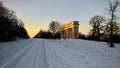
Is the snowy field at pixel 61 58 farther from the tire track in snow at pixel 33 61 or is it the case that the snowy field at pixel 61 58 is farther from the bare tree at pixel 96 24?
the bare tree at pixel 96 24

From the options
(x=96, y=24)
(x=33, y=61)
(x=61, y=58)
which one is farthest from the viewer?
(x=96, y=24)

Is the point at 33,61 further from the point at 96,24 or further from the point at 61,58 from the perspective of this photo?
the point at 96,24

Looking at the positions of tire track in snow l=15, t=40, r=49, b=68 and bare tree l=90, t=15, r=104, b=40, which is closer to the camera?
tire track in snow l=15, t=40, r=49, b=68

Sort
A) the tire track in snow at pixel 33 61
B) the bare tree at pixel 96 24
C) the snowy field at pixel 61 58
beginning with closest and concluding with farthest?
the tire track in snow at pixel 33 61 → the snowy field at pixel 61 58 → the bare tree at pixel 96 24

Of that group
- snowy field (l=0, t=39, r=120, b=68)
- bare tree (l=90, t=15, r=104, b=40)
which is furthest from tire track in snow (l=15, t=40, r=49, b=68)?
bare tree (l=90, t=15, r=104, b=40)

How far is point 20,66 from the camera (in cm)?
1155

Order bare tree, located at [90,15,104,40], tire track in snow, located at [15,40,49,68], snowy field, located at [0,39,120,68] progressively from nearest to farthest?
tire track in snow, located at [15,40,49,68]
snowy field, located at [0,39,120,68]
bare tree, located at [90,15,104,40]

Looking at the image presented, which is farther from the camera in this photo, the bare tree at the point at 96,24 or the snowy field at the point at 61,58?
the bare tree at the point at 96,24

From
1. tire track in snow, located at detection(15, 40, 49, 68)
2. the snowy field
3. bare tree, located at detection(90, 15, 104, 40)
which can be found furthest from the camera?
bare tree, located at detection(90, 15, 104, 40)

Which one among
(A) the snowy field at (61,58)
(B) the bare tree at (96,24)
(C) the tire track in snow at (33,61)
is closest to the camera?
(C) the tire track in snow at (33,61)

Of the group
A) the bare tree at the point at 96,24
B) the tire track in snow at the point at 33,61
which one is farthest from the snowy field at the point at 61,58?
the bare tree at the point at 96,24

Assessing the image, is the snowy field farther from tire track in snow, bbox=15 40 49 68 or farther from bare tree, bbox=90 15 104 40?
bare tree, bbox=90 15 104 40

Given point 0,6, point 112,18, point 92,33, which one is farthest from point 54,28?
point 112,18

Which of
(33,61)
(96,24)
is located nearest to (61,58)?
(33,61)
